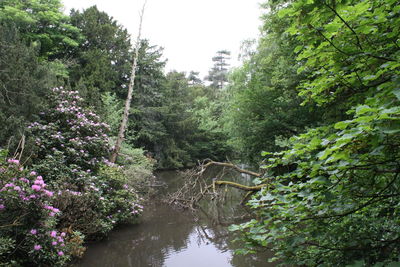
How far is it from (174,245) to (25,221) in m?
3.32

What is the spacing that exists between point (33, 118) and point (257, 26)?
964cm

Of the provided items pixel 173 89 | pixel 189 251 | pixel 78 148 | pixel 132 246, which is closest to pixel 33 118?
pixel 78 148

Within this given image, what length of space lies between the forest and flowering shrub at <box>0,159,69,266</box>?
0.06 feet

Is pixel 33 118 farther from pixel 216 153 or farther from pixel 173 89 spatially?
pixel 216 153

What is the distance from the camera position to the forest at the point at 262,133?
4.99 ft

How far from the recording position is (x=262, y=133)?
921 cm

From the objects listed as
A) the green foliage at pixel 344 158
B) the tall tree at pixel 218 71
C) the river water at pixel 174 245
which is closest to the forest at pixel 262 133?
the green foliage at pixel 344 158

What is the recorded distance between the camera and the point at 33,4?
1269 cm

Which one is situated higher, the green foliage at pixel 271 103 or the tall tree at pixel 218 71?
the tall tree at pixel 218 71

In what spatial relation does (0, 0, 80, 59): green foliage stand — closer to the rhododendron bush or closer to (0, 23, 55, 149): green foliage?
(0, 23, 55, 149): green foliage

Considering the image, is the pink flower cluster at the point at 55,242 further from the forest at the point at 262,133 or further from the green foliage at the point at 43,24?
the green foliage at the point at 43,24

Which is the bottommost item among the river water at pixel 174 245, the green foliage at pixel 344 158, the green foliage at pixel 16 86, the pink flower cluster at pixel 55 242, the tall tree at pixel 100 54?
the river water at pixel 174 245

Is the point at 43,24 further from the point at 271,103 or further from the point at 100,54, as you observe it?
the point at 271,103

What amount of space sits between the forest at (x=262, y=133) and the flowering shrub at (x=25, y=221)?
18 millimetres
